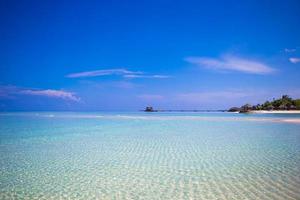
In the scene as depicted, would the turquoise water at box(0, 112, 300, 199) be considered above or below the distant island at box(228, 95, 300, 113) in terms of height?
below

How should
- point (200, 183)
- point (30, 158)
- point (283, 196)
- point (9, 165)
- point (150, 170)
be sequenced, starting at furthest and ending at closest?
point (30, 158) < point (9, 165) < point (150, 170) < point (200, 183) < point (283, 196)

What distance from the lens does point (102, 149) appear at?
480 inches

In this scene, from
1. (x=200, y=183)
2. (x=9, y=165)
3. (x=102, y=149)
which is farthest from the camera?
(x=102, y=149)

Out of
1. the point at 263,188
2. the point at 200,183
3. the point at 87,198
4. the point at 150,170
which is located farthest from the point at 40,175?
the point at 263,188

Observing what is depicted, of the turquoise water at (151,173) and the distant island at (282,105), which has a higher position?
the distant island at (282,105)

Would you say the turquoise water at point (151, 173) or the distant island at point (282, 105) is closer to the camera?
the turquoise water at point (151, 173)

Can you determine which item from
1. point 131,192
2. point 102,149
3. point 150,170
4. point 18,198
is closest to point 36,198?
point 18,198

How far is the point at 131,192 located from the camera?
235 inches

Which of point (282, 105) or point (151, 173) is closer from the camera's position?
point (151, 173)

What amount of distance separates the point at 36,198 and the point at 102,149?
261 inches

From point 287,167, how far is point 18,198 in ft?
24.0

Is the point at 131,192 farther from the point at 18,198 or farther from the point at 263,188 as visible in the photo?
the point at 263,188

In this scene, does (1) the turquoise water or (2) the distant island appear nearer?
(1) the turquoise water

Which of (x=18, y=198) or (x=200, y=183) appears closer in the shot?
(x=18, y=198)
